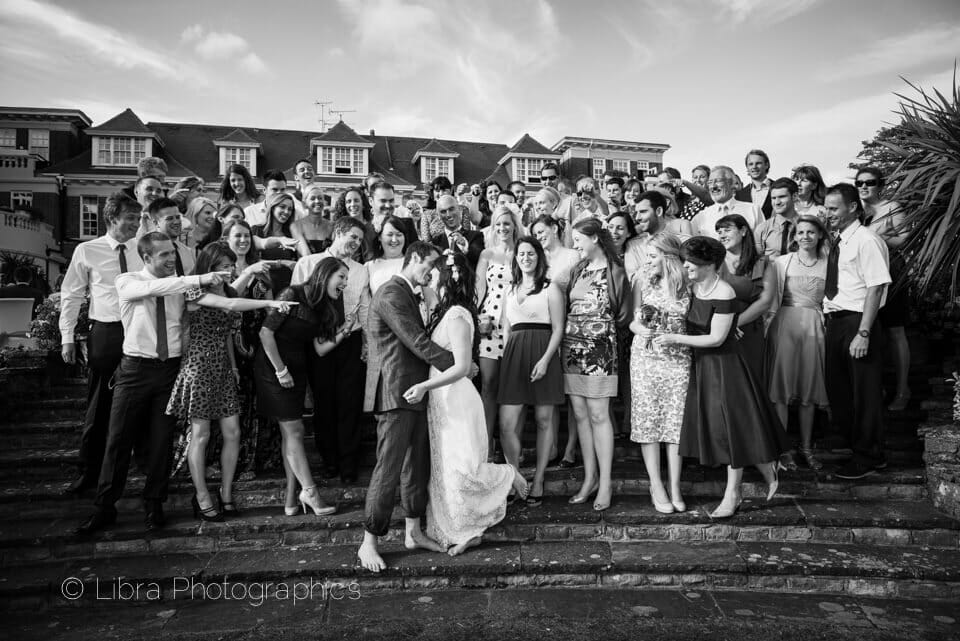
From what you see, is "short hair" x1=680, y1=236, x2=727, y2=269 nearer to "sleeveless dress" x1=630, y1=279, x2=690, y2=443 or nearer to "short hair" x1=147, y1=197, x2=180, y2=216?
"sleeveless dress" x1=630, y1=279, x2=690, y2=443

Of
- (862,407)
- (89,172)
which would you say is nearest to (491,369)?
(862,407)

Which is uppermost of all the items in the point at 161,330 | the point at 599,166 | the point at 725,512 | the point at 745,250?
the point at 599,166

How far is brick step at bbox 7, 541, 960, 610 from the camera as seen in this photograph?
3781 mm

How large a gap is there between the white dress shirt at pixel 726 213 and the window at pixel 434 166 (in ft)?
84.3

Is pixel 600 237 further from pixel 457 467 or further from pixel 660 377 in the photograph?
pixel 457 467

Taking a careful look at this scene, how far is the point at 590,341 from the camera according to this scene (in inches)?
188

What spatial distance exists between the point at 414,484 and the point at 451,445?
0.35m

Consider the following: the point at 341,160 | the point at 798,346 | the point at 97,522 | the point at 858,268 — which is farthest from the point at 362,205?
the point at 341,160

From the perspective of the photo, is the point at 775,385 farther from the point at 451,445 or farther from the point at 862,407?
the point at 451,445

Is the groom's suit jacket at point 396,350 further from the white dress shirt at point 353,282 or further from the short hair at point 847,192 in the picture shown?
the short hair at point 847,192

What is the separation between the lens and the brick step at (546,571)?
3.78m

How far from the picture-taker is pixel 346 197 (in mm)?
6117

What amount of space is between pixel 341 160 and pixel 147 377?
1090 inches

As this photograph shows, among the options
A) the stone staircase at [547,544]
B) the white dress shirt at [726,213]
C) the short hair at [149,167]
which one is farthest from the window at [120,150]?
the white dress shirt at [726,213]
